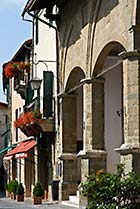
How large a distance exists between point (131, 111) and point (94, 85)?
13.2 ft

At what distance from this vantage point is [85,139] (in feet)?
61.7

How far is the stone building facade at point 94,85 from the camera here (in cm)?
1468

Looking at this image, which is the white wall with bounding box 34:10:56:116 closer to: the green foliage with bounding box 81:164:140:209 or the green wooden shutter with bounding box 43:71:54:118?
the green wooden shutter with bounding box 43:71:54:118

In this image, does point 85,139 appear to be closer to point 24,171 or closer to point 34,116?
point 34,116

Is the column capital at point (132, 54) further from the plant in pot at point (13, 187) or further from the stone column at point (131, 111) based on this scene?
the plant in pot at point (13, 187)

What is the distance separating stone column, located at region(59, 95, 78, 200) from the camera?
21.8 metres

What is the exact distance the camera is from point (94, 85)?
60.7ft

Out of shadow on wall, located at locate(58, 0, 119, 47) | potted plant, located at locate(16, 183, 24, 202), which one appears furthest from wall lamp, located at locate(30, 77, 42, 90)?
potted plant, located at locate(16, 183, 24, 202)

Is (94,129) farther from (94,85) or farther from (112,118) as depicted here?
(112,118)

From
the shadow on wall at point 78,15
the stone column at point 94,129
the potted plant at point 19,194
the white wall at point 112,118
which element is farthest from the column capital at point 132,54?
the potted plant at point 19,194

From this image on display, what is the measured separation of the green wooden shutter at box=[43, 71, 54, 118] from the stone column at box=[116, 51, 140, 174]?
30.4 ft

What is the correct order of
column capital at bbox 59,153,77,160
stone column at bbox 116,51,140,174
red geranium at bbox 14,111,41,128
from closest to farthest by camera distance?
stone column at bbox 116,51,140,174
column capital at bbox 59,153,77,160
red geranium at bbox 14,111,41,128

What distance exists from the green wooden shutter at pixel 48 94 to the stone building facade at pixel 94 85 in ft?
3.89

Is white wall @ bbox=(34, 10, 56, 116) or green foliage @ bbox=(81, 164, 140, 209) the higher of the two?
white wall @ bbox=(34, 10, 56, 116)
